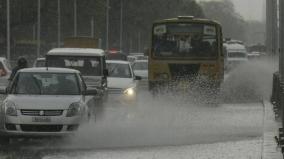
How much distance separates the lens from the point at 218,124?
2122 centimetres

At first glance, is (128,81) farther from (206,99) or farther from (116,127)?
(116,127)

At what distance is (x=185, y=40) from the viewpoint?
30.0 m

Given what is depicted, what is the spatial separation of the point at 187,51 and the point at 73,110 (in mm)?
13832

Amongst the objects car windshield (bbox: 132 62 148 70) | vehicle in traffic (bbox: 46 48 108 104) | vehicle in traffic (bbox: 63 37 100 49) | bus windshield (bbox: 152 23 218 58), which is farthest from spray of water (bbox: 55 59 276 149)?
car windshield (bbox: 132 62 148 70)

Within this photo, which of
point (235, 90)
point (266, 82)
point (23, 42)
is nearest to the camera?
point (235, 90)

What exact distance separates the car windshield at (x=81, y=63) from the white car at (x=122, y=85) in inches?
90.0

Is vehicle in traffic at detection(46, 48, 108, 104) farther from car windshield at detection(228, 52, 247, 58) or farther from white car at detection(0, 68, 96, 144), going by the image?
car windshield at detection(228, 52, 247, 58)

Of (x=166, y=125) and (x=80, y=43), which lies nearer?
(x=166, y=125)

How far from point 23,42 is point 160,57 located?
5143 cm

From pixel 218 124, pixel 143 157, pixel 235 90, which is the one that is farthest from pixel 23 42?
pixel 143 157

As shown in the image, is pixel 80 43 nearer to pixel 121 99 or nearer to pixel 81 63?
pixel 121 99

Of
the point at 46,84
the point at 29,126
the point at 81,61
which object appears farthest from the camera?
the point at 81,61

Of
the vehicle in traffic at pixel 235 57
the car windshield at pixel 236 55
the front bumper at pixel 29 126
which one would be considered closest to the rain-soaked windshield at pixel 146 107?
the front bumper at pixel 29 126

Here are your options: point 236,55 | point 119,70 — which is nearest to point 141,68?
point 119,70
